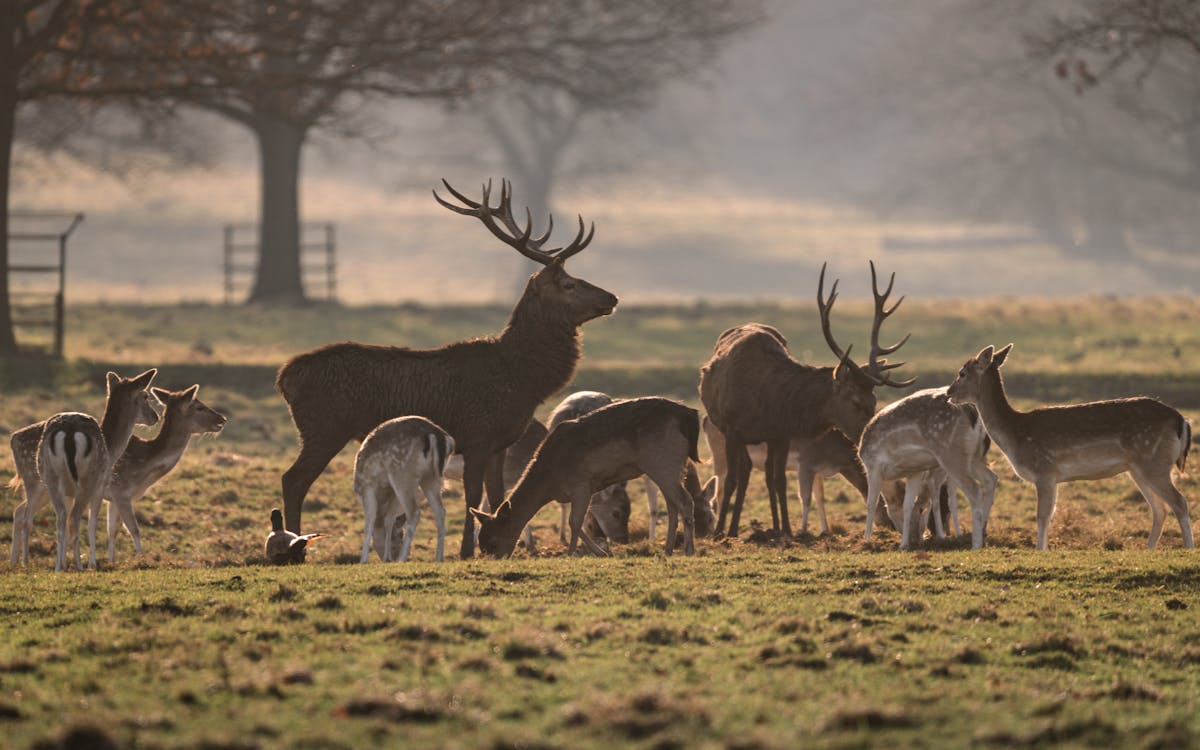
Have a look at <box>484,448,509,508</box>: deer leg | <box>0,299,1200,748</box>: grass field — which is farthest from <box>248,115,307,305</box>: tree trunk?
<box>484,448,509,508</box>: deer leg

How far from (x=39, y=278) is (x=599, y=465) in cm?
5592

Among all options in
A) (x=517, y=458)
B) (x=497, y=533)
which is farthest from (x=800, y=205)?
(x=497, y=533)

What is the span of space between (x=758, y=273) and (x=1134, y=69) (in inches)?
777

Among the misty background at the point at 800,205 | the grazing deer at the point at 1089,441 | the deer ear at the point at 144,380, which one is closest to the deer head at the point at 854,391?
the grazing deer at the point at 1089,441

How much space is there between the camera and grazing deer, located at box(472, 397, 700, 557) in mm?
13570

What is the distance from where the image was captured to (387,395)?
47.5 ft

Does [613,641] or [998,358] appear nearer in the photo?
[613,641]

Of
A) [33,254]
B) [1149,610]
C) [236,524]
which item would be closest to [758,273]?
[33,254]

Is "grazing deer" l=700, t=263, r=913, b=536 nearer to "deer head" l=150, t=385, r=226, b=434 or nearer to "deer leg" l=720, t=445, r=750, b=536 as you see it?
"deer leg" l=720, t=445, r=750, b=536

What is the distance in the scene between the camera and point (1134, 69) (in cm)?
7619

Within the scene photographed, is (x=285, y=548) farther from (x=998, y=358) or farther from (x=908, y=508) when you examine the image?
(x=998, y=358)

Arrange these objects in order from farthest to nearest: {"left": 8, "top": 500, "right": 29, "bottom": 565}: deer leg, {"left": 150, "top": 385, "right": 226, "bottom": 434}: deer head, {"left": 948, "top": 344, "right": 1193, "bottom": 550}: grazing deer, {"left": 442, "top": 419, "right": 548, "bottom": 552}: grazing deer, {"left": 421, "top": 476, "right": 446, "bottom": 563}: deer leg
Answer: {"left": 442, "top": 419, "right": 548, "bottom": 552}: grazing deer
{"left": 150, "top": 385, "right": 226, "bottom": 434}: deer head
{"left": 8, "top": 500, "right": 29, "bottom": 565}: deer leg
{"left": 421, "top": 476, "right": 446, "bottom": 563}: deer leg
{"left": 948, "top": 344, "right": 1193, "bottom": 550}: grazing deer

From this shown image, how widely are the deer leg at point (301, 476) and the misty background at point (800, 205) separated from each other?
45.1 metres

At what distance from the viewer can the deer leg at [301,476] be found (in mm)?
14258
